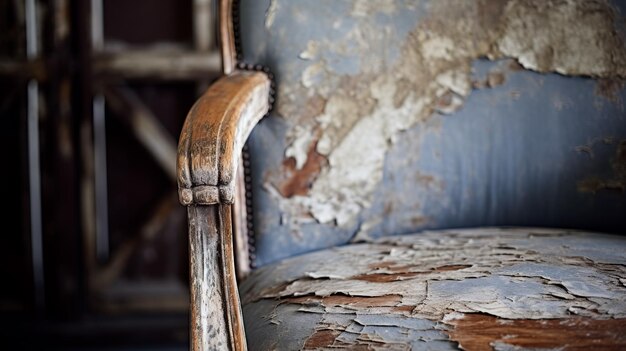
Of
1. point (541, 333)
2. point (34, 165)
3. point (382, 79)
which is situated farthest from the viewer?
point (34, 165)

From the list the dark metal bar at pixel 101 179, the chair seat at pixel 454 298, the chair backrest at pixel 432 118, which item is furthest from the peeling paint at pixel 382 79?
the dark metal bar at pixel 101 179

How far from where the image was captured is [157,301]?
2.25 meters

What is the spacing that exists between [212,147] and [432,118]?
0.45 m

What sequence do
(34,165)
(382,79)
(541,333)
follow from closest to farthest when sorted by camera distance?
(541,333) → (382,79) → (34,165)

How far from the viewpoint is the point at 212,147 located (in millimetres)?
672

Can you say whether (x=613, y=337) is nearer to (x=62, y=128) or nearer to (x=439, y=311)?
(x=439, y=311)

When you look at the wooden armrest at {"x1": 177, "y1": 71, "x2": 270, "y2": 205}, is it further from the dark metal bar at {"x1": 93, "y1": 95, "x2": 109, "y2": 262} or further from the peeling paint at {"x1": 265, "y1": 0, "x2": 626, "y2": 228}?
the dark metal bar at {"x1": 93, "y1": 95, "x2": 109, "y2": 262}

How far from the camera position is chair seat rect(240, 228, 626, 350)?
24.0 inches

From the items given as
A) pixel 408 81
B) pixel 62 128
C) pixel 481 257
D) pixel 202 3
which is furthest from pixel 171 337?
pixel 481 257

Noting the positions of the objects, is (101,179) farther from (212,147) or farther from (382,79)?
(212,147)

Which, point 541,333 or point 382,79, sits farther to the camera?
point 382,79

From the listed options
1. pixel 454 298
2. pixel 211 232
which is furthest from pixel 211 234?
pixel 454 298

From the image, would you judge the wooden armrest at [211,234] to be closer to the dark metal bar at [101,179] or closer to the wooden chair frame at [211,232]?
the wooden chair frame at [211,232]

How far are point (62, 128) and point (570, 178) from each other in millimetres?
1648
